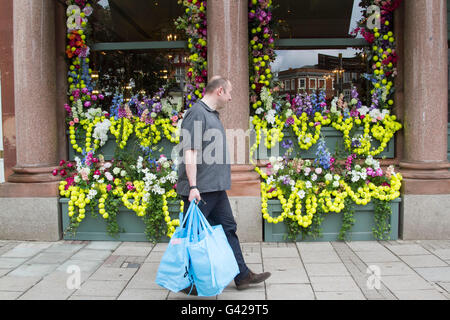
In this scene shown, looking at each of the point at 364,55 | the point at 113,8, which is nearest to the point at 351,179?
the point at 364,55

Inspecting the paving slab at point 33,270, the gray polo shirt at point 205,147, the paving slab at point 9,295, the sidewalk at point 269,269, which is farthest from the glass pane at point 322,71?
the paving slab at point 9,295

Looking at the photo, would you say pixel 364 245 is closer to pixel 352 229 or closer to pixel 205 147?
pixel 352 229

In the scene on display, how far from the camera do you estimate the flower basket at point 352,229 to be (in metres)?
5.55

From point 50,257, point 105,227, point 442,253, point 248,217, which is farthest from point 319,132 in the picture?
point 50,257

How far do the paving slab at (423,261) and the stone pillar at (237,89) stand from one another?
5.72 ft

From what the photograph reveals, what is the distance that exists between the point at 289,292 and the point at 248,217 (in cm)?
169

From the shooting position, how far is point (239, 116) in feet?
18.3

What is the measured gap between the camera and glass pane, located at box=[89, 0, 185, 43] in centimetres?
654

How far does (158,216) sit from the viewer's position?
17.9 ft

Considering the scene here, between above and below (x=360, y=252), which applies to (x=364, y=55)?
above

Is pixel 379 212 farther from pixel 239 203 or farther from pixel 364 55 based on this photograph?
pixel 364 55

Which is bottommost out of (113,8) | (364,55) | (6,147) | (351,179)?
(351,179)

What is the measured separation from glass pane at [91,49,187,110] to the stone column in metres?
0.85

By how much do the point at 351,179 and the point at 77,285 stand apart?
11.2 feet
